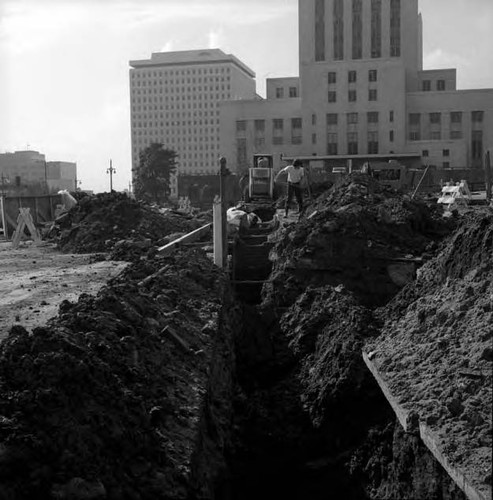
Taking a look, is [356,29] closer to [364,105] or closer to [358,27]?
[358,27]

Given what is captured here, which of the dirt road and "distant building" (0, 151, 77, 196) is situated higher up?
"distant building" (0, 151, 77, 196)

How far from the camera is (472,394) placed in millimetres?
5160

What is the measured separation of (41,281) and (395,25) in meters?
74.2

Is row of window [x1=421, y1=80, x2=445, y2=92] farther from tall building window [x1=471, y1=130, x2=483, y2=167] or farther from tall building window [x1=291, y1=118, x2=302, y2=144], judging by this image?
tall building window [x1=291, y1=118, x2=302, y2=144]

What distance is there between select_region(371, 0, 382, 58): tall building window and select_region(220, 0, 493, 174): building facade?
0.11 metres

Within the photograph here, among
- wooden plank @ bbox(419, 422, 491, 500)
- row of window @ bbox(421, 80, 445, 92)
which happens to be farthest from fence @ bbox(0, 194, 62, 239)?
row of window @ bbox(421, 80, 445, 92)

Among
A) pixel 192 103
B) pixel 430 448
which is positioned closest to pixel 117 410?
pixel 430 448

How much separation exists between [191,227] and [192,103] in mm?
122968

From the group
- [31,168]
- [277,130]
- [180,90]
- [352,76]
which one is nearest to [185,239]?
[352,76]

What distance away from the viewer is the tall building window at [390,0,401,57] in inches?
3127

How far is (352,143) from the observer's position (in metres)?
76.8

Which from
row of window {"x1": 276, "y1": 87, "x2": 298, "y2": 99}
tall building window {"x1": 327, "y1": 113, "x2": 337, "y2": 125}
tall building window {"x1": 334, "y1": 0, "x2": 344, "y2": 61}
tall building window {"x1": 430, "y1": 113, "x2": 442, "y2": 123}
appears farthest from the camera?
row of window {"x1": 276, "y1": 87, "x2": 298, "y2": 99}

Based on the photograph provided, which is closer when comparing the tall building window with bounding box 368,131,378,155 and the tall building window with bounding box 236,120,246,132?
the tall building window with bounding box 368,131,378,155

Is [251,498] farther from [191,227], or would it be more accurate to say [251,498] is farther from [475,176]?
[475,176]
